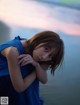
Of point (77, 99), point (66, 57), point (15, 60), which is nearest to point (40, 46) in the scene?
point (15, 60)

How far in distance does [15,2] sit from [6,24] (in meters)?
0.14

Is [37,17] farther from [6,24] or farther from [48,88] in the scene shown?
[48,88]

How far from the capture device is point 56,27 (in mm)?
1389

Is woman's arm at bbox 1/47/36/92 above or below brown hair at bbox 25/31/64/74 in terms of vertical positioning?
below

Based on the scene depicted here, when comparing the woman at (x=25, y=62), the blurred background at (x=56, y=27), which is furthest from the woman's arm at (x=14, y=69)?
the blurred background at (x=56, y=27)

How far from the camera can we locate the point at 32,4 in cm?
138

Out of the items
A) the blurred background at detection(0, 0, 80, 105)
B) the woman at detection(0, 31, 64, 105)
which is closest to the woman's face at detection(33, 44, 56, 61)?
the woman at detection(0, 31, 64, 105)

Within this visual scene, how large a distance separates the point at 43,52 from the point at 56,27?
61 cm

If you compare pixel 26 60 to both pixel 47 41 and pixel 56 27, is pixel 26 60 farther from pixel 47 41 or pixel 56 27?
pixel 56 27

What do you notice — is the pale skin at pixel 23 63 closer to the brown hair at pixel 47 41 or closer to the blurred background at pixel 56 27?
the brown hair at pixel 47 41

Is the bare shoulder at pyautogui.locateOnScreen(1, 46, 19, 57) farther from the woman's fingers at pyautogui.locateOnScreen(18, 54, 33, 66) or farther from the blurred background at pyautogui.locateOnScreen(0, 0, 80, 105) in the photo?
the blurred background at pyautogui.locateOnScreen(0, 0, 80, 105)

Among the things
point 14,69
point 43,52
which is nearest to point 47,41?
point 43,52

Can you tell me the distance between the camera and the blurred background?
1.37m

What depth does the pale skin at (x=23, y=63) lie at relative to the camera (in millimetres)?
772
